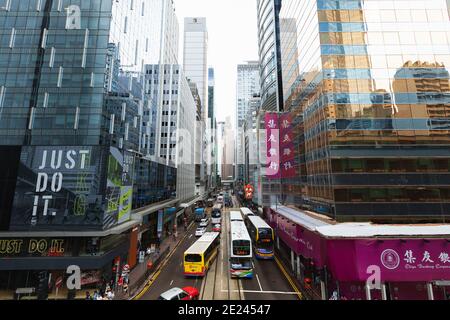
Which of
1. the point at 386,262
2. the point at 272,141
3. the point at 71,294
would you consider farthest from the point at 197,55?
the point at 386,262

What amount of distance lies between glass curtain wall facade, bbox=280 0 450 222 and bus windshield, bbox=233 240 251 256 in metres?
8.50

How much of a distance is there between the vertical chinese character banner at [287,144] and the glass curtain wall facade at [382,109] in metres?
8.33

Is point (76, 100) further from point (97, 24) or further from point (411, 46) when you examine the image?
point (411, 46)

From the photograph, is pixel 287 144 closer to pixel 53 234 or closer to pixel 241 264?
pixel 241 264

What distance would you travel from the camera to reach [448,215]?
64.4 ft

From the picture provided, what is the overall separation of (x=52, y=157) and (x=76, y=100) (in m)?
7.03

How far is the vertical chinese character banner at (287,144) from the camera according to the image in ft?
105

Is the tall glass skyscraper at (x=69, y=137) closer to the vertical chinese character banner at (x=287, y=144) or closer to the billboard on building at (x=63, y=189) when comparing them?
the billboard on building at (x=63, y=189)

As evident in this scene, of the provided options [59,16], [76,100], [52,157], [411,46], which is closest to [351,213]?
[411,46]

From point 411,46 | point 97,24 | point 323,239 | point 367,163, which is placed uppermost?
point 97,24

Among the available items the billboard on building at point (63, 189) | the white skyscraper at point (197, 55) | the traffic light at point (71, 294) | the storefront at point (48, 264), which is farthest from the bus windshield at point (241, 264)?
the white skyscraper at point (197, 55)

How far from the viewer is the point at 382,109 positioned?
20922 mm
